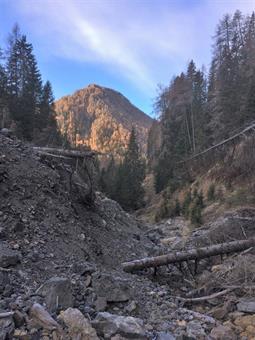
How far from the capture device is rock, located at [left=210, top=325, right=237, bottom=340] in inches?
222

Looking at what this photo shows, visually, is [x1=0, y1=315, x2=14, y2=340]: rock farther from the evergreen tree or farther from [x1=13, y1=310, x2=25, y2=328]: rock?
the evergreen tree

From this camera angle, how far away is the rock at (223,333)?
563 cm

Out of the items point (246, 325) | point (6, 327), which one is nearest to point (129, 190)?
point (246, 325)

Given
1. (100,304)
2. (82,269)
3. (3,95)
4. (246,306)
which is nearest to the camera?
(100,304)

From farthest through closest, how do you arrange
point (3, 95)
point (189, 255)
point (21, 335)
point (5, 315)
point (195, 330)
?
point (3, 95) < point (189, 255) < point (195, 330) < point (5, 315) < point (21, 335)

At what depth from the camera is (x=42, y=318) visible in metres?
5.10

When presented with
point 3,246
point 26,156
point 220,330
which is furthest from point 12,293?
point 26,156

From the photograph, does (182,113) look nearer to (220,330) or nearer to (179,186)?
(179,186)

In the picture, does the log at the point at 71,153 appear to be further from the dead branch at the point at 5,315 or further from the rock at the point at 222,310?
the dead branch at the point at 5,315

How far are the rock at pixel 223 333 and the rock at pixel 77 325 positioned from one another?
5.85ft

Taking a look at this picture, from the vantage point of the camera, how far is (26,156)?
10.5 meters

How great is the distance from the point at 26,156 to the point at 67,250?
3.36 meters

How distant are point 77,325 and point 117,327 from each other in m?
0.54

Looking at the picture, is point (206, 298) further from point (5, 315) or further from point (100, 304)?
point (5, 315)
